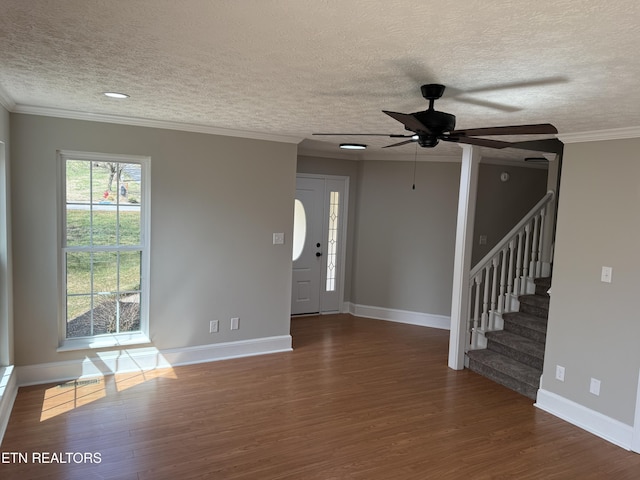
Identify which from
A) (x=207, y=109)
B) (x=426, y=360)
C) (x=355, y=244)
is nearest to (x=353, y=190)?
(x=355, y=244)

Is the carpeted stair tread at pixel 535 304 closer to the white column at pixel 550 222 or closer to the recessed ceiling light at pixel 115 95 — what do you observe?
the white column at pixel 550 222

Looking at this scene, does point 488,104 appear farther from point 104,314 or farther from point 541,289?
point 104,314

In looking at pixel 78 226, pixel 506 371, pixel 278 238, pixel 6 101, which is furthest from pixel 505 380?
pixel 6 101

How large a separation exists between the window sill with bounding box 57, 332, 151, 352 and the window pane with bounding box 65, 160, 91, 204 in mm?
1296

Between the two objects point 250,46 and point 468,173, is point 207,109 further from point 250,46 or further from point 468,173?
point 468,173

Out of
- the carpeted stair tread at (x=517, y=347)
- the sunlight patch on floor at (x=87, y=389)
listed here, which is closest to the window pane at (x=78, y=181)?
the sunlight patch on floor at (x=87, y=389)

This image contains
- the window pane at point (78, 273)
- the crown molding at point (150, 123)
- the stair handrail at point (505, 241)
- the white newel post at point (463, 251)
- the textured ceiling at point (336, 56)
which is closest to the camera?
the textured ceiling at point (336, 56)

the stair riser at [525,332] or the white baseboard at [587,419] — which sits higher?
the stair riser at [525,332]

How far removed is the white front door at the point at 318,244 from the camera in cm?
646

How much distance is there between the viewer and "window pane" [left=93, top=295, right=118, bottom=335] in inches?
166

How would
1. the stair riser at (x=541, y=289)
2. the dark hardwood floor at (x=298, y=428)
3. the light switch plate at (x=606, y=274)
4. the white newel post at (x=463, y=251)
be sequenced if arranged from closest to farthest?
the dark hardwood floor at (x=298, y=428)
the light switch plate at (x=606, y=274)
the white newel post at (x=463, y=251)
the stair riser at (x=541, y=289)

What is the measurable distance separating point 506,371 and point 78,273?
421cm

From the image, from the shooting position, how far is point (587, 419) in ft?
11.9

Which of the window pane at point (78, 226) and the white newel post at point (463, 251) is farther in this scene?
the white newel post at point (463, 251)
